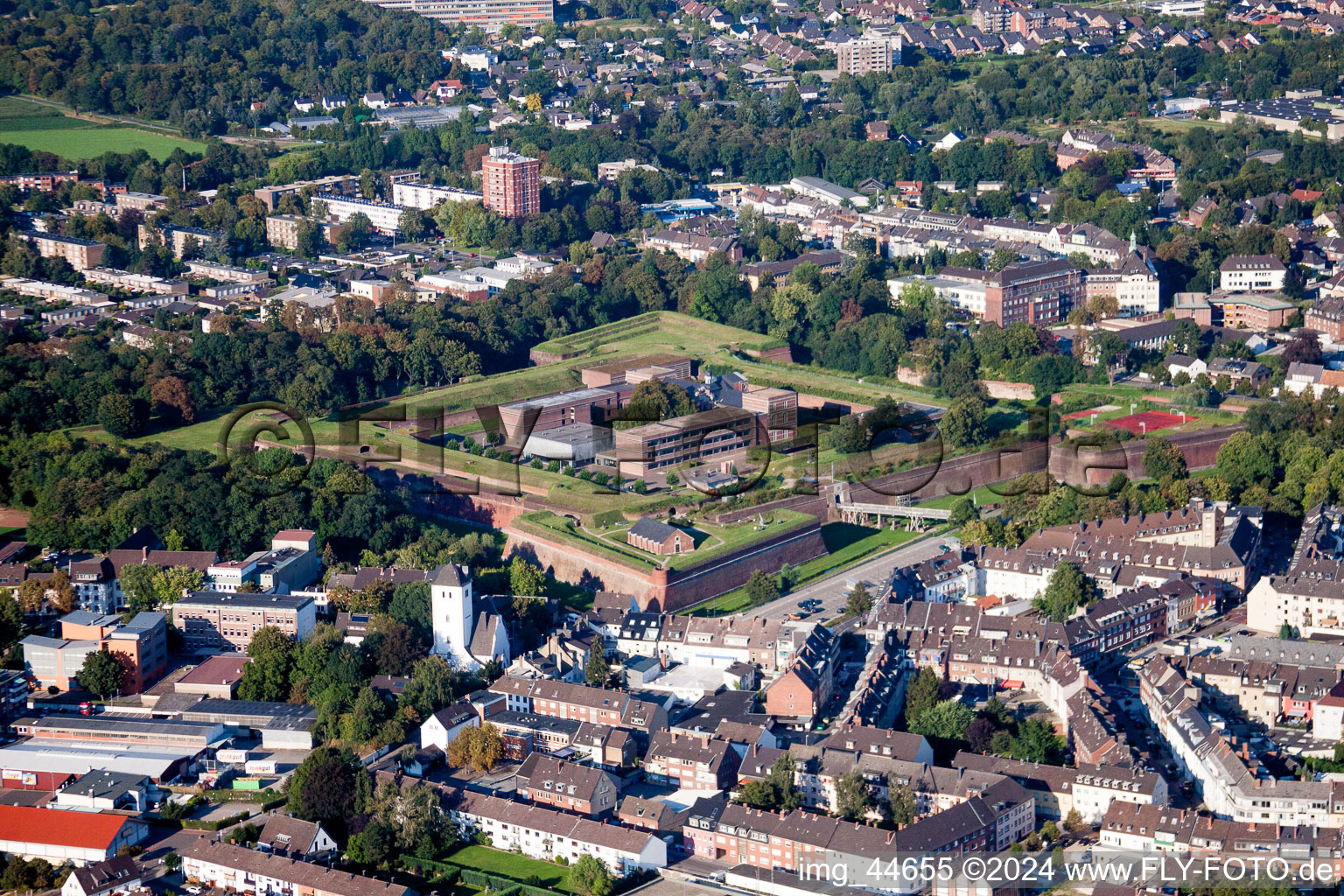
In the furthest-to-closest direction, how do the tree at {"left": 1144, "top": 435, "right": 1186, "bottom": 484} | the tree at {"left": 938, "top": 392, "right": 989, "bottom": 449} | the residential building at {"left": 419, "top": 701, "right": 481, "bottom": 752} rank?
→ 1. the tree at {"left": 938, "top": 392, "right": 989, "bottom": 449}
2. the tree at {"left": 1144, "top": 435, "right": 1186, "bottom": 484}
3. the residential building at {"left": 419, "top": 701, "right": 481, "bottom": 752}

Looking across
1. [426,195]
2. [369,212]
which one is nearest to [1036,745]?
[369,212]

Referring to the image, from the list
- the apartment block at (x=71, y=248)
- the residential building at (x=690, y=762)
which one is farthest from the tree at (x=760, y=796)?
the apartment block at (x=71, y=248)

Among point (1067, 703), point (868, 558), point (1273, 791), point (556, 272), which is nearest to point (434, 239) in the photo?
point (556, 272)

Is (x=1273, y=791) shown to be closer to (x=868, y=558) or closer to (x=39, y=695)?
(x=868, y=558)

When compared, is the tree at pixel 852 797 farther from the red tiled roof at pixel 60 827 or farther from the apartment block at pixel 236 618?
the apartment block at pixel 236 618

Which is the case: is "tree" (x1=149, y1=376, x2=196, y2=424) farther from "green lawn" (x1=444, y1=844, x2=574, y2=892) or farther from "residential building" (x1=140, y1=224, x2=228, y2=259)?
"green lawn" (x1=444, y1=844, x2=574, y2=892)

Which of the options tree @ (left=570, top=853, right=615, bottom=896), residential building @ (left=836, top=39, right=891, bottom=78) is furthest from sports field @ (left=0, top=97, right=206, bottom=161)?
tree @ (left=570, top=853, right=615, bottom=896)

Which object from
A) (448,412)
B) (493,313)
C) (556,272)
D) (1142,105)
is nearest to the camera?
(448,412)

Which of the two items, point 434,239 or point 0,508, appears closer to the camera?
point 0,508
